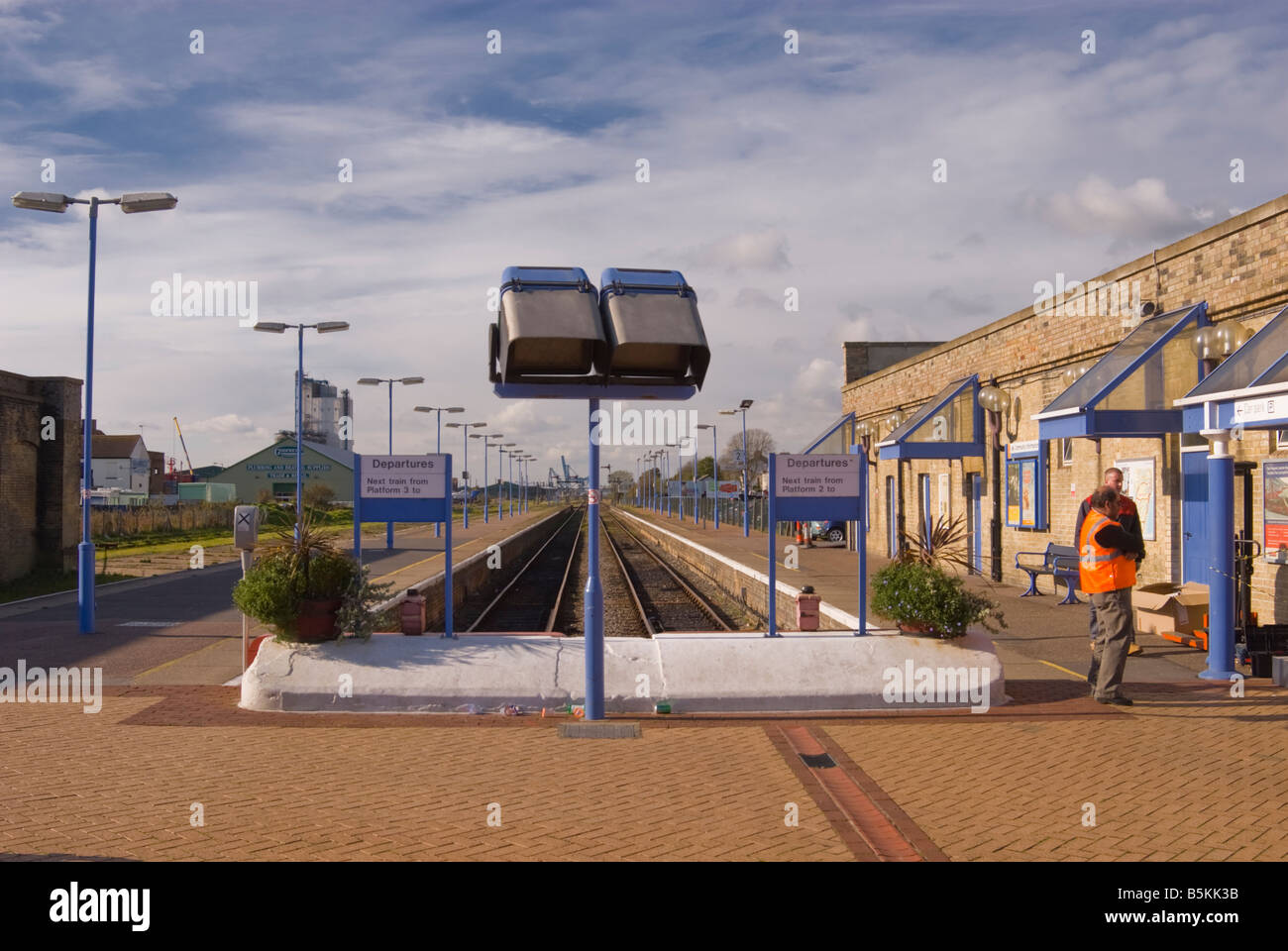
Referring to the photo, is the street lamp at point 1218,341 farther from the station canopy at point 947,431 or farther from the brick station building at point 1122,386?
the station canopy at point 947,431

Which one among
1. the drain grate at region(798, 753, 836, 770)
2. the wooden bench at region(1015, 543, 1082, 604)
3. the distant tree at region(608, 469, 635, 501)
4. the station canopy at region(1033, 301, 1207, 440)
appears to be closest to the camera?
the drain grate at region(798, 753, 836, 770)

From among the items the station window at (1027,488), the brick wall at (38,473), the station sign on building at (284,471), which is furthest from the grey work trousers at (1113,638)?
the station sign on building at (284,471)

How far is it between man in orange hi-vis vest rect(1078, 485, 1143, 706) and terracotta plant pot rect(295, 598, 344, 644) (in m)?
6.65

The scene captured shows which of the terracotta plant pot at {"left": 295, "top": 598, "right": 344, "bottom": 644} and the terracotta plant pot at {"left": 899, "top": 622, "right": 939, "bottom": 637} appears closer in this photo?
the terracotta plant pot at {"left": 295, "top": 598, "right": 344, "bottom": 644}

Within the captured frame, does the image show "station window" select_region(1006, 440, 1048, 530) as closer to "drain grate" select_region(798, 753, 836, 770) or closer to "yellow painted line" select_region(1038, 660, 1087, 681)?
"yellow painted line" select_region(1038, 660, 1087, 681)

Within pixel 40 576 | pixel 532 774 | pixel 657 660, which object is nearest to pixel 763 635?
pixel 657 660

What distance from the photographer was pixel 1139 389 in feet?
43.6

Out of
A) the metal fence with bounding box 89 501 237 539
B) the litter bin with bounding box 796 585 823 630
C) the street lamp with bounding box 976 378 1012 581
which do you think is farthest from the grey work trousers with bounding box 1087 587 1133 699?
the metal fence with bounding box 89 501 237 539

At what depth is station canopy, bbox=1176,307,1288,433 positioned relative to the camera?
8.78 m

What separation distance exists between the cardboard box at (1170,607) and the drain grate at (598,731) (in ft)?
24.8

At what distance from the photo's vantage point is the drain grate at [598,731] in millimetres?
7582

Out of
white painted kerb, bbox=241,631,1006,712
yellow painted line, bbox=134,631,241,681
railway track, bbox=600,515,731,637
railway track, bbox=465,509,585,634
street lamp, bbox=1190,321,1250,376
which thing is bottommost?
railway track, bbox=465,509,585,634

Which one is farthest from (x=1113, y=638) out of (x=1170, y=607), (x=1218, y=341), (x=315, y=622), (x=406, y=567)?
(x=406, y=567)
